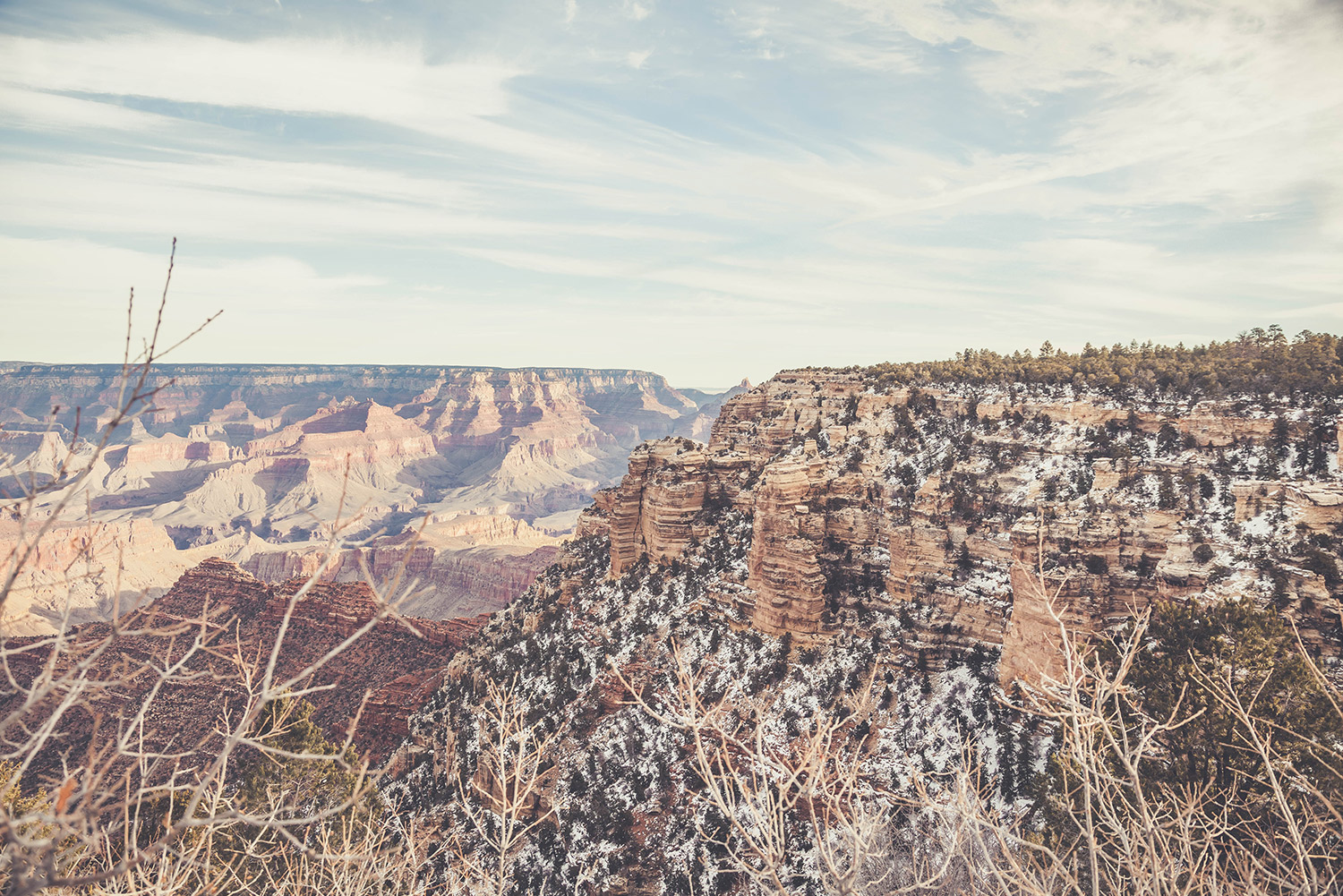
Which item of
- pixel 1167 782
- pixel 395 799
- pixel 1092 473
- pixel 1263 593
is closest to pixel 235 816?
pixel 1167 782

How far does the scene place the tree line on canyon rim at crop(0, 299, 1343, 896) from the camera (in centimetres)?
1043

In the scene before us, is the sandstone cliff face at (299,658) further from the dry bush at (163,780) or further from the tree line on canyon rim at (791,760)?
the tree line on canyon rim at (791,760)

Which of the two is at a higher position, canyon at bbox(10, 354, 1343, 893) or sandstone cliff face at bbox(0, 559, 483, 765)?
canyon at bbox(10, 354, 1343, 893)

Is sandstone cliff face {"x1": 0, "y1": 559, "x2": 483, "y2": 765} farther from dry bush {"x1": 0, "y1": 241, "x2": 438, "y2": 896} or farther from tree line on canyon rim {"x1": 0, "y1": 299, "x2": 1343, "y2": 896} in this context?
tree line on canyon rim {"x1": 0, "y1": 299, "x2": 1343, "y2": 896}

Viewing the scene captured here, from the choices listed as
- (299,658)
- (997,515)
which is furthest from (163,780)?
(997,515)

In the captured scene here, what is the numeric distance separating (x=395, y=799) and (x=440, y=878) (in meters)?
9.03

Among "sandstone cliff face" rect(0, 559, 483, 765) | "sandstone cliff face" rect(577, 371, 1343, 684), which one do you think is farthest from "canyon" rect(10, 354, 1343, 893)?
"sandstone cliff face" rect(0, 559, 483, 765)

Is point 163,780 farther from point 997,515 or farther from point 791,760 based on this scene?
point 997,515

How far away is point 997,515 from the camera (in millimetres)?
31641

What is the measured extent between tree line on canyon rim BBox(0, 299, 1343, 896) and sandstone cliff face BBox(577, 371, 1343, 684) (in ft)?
2.70

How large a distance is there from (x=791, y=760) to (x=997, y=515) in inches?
557

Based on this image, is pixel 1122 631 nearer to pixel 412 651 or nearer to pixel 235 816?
pixel 235 816

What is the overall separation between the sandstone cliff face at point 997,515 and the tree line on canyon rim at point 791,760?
2.70ft

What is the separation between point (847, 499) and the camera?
119 feet
